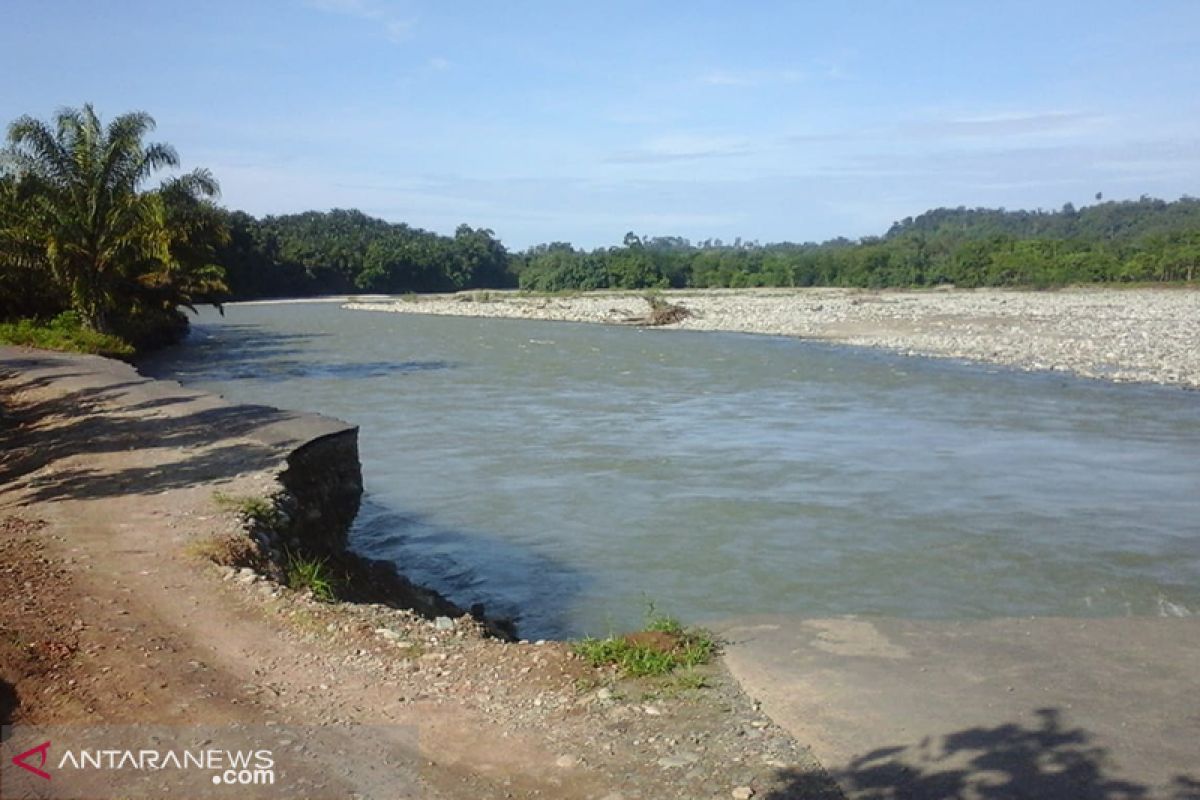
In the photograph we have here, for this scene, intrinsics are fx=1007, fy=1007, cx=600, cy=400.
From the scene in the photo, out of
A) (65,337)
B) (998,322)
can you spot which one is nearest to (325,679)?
(65,337)

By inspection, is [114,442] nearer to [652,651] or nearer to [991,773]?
[652,651]

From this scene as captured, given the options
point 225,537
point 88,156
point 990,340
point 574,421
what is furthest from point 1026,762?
point 990,340

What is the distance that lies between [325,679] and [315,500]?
580 cm

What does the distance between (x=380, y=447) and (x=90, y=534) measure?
9.41 meters

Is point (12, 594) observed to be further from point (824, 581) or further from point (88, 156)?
→ point (88, 156)

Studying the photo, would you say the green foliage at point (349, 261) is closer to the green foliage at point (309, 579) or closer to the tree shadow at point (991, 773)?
the green foliage at point (309, 579)

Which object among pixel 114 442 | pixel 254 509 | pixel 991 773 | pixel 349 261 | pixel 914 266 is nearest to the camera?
pixel 991 773

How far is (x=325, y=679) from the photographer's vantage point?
5.48 meters

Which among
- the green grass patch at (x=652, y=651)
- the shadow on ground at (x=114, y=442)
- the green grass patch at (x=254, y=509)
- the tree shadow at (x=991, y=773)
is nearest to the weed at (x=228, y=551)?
the green grass patch at (x=254, y=509)

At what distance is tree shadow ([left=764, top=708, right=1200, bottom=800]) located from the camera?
4445 millimetres

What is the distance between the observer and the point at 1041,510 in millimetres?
12297

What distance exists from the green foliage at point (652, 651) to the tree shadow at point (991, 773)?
54.7 inches

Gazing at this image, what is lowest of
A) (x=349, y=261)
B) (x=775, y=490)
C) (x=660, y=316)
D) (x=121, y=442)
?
(x=775, y=490)

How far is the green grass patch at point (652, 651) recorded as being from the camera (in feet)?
19.2
